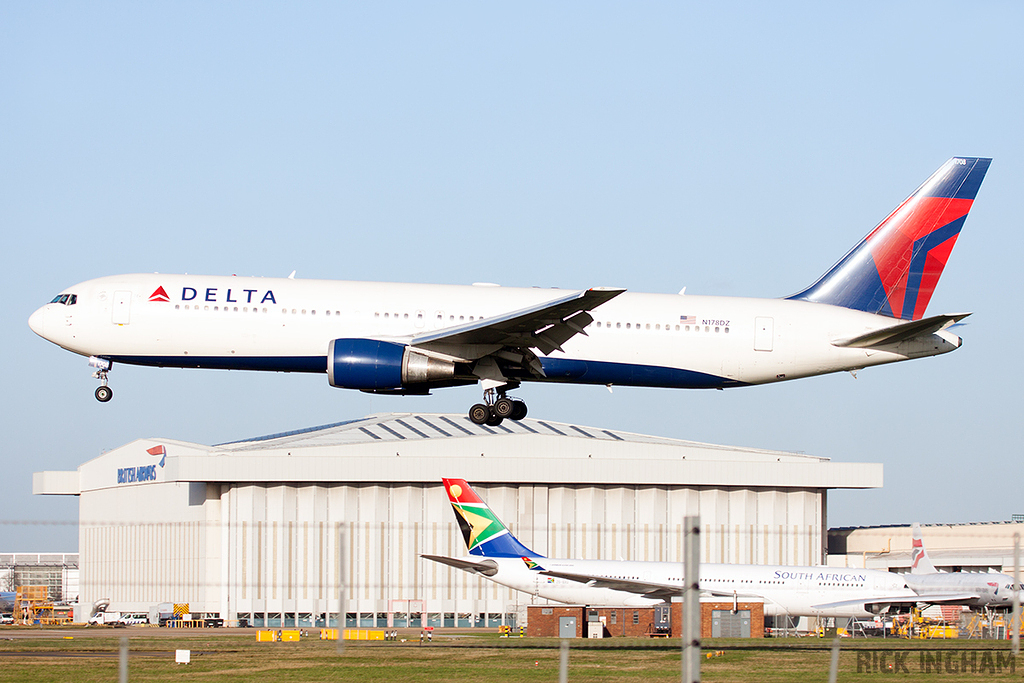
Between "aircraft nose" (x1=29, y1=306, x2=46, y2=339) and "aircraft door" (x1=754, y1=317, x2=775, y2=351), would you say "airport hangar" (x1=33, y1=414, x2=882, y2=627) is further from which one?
"aircraft door" (x1=754, y1=317, x2=775, y2=351)

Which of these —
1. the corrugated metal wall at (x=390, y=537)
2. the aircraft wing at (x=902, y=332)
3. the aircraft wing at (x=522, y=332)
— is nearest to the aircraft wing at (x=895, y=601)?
the aircraft wing at (x=902, y=332)

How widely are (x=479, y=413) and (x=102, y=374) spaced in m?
11.7

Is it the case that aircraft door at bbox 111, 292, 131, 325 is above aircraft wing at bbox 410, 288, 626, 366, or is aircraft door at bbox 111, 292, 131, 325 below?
above

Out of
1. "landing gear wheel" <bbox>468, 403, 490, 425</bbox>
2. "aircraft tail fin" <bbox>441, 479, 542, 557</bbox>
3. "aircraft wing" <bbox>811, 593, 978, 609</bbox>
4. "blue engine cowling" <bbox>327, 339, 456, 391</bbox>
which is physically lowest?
"aircraft wing" <bbox>811, 593, 978, 609</bbox>

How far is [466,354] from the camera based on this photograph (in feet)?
121

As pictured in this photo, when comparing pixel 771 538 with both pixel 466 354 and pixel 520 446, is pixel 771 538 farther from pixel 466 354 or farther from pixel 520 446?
pixel 466 354

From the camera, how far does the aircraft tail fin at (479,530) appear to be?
5266 centimetres

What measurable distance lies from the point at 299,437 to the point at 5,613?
21.5 metres

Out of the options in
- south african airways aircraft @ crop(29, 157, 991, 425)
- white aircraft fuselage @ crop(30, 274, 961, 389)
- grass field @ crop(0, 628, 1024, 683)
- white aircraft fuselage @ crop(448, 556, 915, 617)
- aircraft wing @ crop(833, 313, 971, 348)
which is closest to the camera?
grass field @ crop(0, 628, 1024, 683)

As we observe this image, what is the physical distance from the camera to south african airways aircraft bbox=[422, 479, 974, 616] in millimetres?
52031

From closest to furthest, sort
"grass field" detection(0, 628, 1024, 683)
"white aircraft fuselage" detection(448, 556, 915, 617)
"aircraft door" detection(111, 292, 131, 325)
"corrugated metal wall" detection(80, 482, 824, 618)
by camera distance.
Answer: "grass field" detection(0, 628, 1024, 683) < "aircraft door" detection(111, 292, 131, 325) < "white aircraft fuselage" detection(448, 556, 915, 617) < "corrugated metal wall" detection(80, 482, 824, 618)

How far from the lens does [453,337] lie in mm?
35594

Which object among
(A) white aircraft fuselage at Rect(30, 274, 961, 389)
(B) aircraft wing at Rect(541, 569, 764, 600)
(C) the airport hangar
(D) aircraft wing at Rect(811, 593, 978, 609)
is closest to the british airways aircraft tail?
(A) white aircraft fuselage at Rect(30, 274, 961, 389)

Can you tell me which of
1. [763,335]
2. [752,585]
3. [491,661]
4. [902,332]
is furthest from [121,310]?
[752,585]
